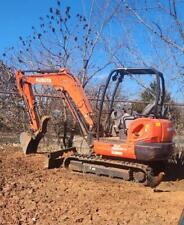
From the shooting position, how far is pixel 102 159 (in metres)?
10.8

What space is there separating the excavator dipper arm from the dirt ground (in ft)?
5.37

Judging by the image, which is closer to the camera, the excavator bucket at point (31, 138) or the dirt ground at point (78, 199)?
the dirt ground at point (78, 199)

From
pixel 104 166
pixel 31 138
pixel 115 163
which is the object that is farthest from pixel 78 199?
pixel 31 138

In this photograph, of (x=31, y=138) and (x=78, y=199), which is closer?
(x=78, y=199)

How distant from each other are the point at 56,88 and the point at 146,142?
Answer: 340cm

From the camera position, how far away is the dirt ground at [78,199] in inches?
285

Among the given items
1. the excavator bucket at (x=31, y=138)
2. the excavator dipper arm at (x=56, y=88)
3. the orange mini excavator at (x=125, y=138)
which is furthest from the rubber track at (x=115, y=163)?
the excavator bucket at (x=31, y=138)

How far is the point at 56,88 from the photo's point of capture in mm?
12594

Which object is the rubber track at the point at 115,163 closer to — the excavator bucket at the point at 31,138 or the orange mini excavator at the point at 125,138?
the orange mini excavator at the point at 125,138

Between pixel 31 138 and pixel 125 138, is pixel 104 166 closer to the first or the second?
pixel 125 138

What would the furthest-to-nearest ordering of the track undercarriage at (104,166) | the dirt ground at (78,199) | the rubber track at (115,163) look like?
the track undercarriage at (104,166) < the rubber track at (115,163) < the dirt ground at (78,199)

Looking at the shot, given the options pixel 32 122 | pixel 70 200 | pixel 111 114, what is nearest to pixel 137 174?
pixel 111 114

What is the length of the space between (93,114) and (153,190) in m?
3.06

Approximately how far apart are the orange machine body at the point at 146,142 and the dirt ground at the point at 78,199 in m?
0.60
